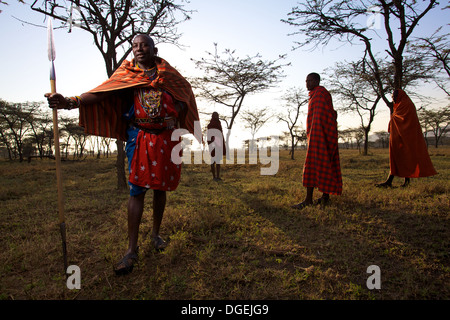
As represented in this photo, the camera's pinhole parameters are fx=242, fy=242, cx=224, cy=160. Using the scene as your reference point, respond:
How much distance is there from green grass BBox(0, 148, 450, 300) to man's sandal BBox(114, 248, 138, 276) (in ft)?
0.16

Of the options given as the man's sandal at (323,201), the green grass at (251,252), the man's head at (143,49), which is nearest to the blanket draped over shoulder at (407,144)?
the green grass at (251,252)

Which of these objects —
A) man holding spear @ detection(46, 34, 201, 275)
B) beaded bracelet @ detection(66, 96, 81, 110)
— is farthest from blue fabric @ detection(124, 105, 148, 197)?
beaded bracelet @ detection(66, 96, 81, 110)

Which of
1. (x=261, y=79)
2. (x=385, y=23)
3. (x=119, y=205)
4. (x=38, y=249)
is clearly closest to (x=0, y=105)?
(x=261, y=79)

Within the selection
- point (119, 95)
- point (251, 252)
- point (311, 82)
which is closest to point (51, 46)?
point (119, 95)

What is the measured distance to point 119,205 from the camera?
4.50 metres

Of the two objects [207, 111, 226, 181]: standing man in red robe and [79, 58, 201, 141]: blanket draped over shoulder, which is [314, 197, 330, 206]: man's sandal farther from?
[207, 111, 226, 181]: standing man in red robe

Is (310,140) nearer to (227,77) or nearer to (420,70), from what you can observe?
(227,77)

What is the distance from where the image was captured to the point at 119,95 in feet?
8.23

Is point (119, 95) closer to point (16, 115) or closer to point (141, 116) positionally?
point (141, 116)

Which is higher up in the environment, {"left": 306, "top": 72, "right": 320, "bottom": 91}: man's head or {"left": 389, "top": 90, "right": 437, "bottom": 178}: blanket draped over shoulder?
{"left": 306, "top": 72, "right": 320, "bottom": 91}: man's head

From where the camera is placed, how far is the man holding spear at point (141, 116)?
2.24 metres

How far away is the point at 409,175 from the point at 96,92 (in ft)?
18.0

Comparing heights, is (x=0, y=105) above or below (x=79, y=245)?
above

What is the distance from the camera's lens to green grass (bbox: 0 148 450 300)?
1.79 m
